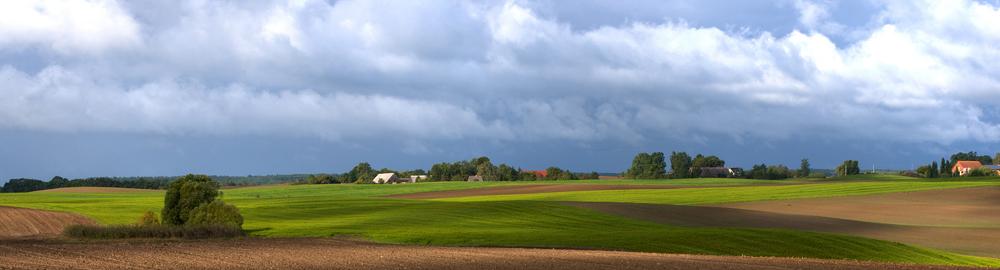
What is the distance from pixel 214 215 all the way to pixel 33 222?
16.3 meters

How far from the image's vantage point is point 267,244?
2177 centimetres

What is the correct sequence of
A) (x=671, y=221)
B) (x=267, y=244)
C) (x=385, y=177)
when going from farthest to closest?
(x=385, y=177)
(x=671, y=221)
(x=267, y=244)

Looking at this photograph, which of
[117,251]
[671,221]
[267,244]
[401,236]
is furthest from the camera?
[671,221]

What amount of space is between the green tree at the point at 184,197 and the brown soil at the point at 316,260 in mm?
7423

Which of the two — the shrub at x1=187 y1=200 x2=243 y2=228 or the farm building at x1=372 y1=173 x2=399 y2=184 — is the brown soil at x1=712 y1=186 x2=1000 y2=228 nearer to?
the shrub at x1=187 y1=200 x2=243 y2=228

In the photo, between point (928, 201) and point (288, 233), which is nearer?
point (288, 233)

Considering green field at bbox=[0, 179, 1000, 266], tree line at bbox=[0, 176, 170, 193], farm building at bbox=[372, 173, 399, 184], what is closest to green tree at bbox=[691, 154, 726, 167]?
farm building at bbox=[372, 173, 399, 184]

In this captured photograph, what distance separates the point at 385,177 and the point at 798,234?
5315 inches

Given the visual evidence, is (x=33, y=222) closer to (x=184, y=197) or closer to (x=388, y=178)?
(x=184, y=197)

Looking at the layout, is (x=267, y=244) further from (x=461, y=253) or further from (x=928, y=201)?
(x=928, y=201)

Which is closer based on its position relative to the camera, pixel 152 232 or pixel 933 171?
pixel 152 232

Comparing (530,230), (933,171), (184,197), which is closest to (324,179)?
(184,197)

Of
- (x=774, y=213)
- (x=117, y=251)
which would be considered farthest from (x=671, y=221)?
(x=117, y=251)

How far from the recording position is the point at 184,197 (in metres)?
28.1
